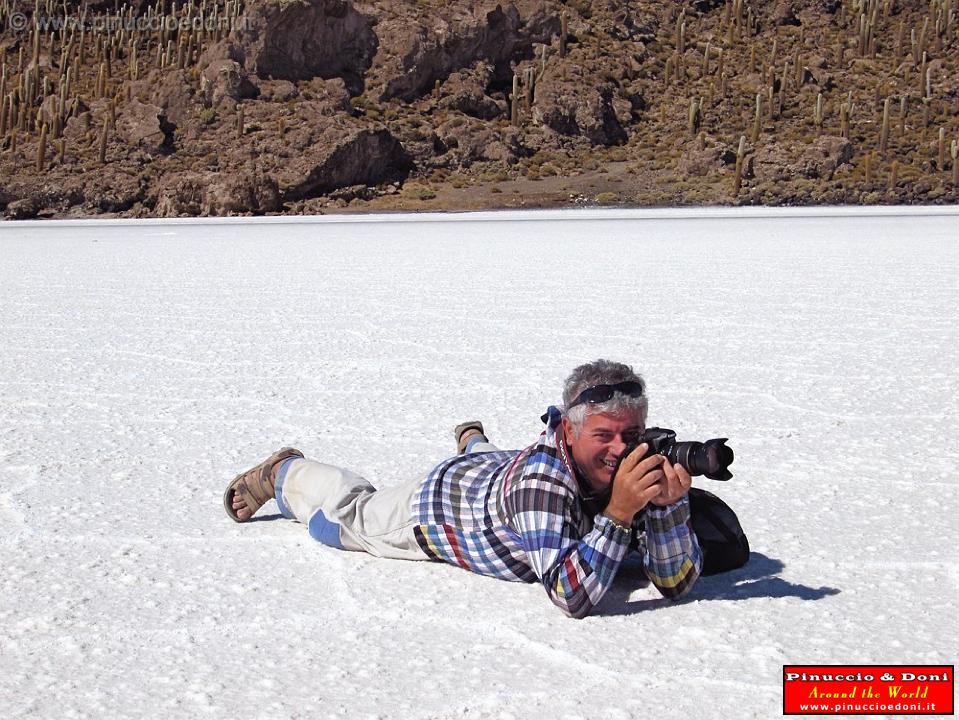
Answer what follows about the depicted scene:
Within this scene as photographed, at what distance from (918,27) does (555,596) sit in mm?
51828

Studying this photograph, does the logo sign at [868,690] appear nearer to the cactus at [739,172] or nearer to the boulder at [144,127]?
the cactus at [739,172]

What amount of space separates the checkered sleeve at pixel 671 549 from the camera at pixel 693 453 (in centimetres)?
19

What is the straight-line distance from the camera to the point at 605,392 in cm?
271

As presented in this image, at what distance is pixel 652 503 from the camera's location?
2.74m

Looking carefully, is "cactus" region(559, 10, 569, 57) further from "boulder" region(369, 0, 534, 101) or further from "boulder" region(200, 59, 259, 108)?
"boulder" region(200, 59, 259, 108)

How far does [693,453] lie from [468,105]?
45443 mm

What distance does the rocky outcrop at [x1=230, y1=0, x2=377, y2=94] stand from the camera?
45500mm

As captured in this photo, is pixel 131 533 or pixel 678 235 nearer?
pixel 131 533

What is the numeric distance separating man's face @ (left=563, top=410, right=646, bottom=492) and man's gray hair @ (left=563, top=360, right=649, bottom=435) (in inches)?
0.5

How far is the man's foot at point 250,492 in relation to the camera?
140 inches

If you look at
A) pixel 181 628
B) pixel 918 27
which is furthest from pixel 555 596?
pixel 918 27

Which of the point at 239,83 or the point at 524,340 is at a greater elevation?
the point at 239,83

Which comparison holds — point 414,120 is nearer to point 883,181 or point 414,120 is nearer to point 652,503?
point 883,181

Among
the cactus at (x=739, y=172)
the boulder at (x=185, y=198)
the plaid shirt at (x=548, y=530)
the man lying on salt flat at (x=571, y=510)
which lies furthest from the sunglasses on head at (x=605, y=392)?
the cactus at (x=739, y=172)
